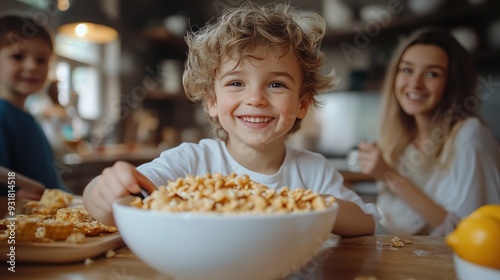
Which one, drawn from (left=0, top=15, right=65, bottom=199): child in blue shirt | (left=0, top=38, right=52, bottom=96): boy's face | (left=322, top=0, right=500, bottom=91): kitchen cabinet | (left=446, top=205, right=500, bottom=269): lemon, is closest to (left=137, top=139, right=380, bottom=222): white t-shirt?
(left=446, top=205, right=500, bottom=269): lemon

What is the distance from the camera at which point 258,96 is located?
809 mm

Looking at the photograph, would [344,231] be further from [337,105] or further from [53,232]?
[337,105]

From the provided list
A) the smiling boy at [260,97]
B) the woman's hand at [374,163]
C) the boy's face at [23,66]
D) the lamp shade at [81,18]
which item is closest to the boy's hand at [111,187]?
the smiling boy at [260,97]

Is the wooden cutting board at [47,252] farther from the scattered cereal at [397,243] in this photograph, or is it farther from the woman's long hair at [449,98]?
A: the woman's long hair at [449,98]

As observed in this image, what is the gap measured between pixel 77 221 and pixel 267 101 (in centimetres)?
41

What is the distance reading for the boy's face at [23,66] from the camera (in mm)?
1492

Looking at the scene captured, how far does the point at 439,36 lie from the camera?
4.99 feet

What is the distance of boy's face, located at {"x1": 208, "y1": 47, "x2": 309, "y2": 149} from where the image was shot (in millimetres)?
824

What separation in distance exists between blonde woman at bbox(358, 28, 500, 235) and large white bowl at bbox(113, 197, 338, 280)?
3.38ft

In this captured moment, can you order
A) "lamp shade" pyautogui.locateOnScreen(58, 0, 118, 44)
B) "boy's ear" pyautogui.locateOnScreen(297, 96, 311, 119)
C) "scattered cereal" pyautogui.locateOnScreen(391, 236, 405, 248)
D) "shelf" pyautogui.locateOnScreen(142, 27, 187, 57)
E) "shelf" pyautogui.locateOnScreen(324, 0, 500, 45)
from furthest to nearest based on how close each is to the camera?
"shelf" pyautogui.locateOnScreen(142, 27, 187, 57) < "shelf" pyautogui.locateOnScreen(324, 0, 500, 45) < "lamp shade" pyautogui.locateOnScreen(58, 0, 118, 44) < "boy's ear" pyautogui.locateOnScreen(297, 96, 311, 119) < "scattered cereal" pyautogui.locateOnScreen(391, 236, 405, 248)

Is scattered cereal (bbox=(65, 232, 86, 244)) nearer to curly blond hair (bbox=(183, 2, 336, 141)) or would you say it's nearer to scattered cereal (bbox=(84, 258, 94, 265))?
scattered cereal (bbox=(84, 258, 94, 265))

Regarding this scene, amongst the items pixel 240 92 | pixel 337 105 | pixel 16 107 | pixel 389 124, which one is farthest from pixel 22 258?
pixel 337 105

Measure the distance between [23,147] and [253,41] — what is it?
1.00 m

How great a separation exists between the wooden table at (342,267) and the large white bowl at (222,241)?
0.30 ft
